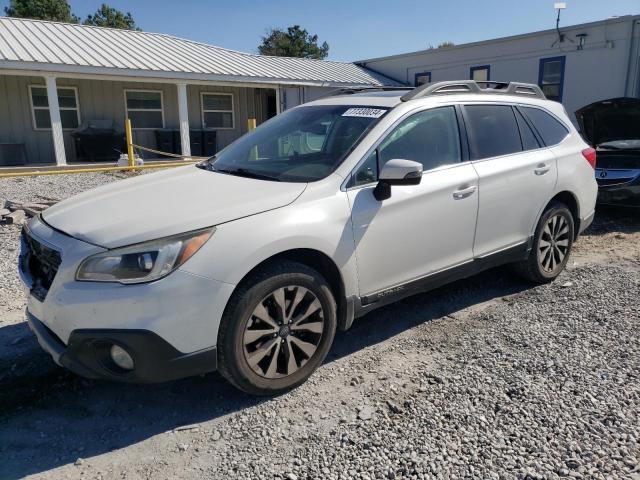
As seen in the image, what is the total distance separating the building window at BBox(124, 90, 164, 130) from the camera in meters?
17.1

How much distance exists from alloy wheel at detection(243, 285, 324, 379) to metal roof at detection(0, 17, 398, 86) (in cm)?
1285

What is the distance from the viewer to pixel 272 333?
117 inches

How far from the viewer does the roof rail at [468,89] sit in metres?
3.88

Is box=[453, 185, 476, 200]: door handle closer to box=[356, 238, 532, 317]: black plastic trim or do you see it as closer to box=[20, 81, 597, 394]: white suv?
box=[20, 81, 597, 394]: white suv

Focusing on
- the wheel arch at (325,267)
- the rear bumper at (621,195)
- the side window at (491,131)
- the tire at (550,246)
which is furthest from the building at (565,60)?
the wheel arch at (325,267)

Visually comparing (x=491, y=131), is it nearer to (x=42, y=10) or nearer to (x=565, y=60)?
(x=565, y=60)

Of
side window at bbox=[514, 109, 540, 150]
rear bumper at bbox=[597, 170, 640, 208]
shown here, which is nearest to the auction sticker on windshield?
side window at bbox=[514, 109, 540, 150]

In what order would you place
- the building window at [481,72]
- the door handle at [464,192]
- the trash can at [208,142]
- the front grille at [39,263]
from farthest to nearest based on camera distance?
1. the trash can at [208,142]
2. the building window at [481,72]
3. the door handle at [464,192]
4. the front grille at [39,263]

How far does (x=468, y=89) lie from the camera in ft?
14.0

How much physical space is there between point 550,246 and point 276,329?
10.0 ft

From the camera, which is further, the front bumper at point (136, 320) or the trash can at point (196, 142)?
the trash can at point (196, 142)

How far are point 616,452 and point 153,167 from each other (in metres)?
13.6

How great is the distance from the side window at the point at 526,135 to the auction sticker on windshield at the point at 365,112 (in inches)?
62.3

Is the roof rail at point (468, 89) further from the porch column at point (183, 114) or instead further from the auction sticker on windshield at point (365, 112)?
the porch column at point (183, 114)
